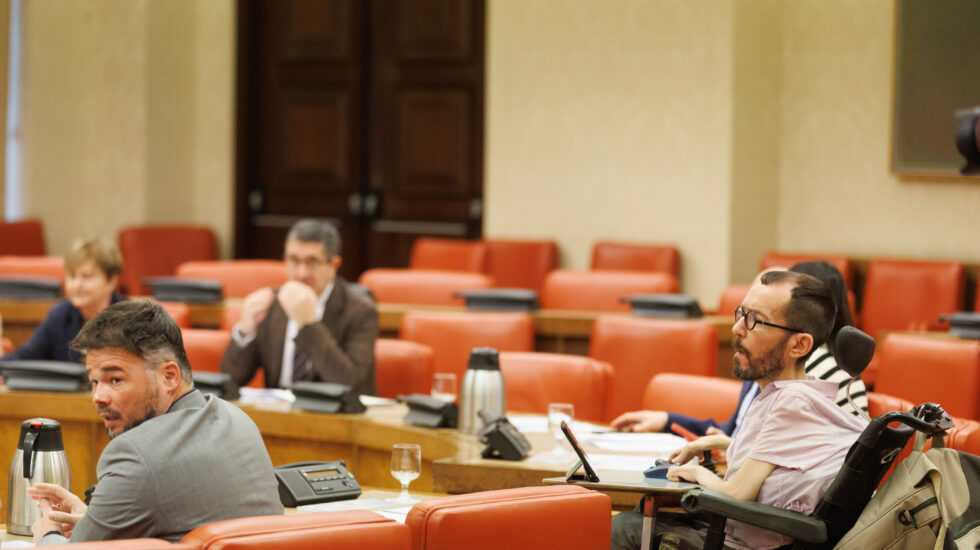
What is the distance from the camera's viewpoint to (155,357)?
241 centimetres

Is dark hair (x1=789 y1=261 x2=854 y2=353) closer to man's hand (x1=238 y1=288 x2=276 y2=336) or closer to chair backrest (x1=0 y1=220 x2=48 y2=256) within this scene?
man's hand (x1=238 y1=288 x2=276 y2=336)

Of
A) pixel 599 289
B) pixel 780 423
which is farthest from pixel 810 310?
pixel 599 289

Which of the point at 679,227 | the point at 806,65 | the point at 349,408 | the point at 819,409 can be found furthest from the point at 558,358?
the point at 806,65

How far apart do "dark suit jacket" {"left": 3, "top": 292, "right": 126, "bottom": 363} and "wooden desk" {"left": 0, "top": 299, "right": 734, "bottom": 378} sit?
113 centimetres

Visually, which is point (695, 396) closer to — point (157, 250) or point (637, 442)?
point (637, 442)

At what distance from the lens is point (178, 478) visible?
7.39ft

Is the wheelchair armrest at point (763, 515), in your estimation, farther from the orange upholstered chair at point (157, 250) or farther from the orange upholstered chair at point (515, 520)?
the orange upholstered chair at point (157, 250)

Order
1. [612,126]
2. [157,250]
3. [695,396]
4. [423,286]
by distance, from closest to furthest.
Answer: [695,396]
[423,286]
[612,126]
[157,250]

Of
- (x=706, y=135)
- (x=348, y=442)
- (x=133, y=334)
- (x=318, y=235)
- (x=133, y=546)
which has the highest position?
(x=706, y=135)

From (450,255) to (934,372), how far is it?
3836 mm

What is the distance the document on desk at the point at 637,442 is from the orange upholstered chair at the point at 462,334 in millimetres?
1399

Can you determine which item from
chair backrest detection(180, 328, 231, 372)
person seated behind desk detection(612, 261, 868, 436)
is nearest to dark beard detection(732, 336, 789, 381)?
person seated behind desk detection(612, 261, 868, 436)

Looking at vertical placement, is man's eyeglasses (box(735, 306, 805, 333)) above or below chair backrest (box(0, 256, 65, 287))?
above

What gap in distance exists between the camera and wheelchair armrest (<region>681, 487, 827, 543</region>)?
254 centimetres
